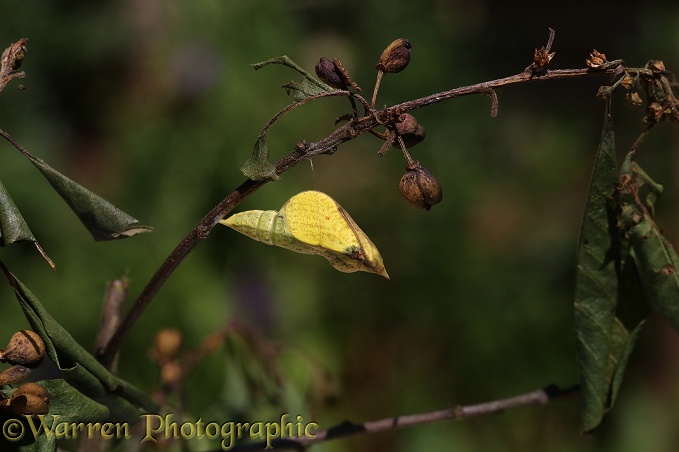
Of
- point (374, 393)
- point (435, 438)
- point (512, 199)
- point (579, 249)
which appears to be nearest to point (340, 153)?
point (512, 199)

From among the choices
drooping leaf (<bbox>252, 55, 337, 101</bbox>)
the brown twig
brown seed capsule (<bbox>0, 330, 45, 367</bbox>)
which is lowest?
the brown twig

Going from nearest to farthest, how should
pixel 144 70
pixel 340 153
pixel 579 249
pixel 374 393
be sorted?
pixel 579 249
pixel 374 393
pixel 340 153
pixel 144 70

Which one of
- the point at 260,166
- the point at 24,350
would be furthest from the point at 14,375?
the point at 260,166

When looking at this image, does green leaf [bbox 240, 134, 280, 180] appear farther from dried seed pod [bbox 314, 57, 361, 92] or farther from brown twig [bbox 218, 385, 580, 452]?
brown twig [bbox 218, 385, 580, 452]

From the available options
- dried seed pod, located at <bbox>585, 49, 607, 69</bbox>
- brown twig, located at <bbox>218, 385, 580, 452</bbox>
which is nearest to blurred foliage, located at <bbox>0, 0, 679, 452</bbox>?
brown twig, located at <bbox>218, 385, 580, 452</bbox>

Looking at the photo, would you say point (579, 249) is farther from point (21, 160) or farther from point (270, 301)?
point (21, 160)

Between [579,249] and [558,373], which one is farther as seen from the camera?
[558,373]
